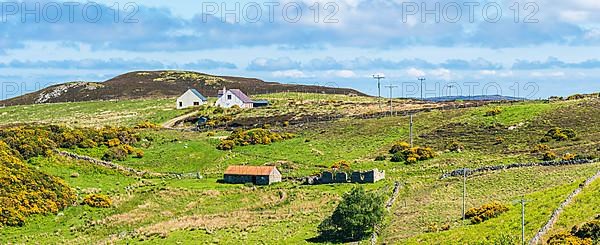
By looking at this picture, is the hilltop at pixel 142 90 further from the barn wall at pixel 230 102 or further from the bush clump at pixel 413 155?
the bush clump at pixel 413 155

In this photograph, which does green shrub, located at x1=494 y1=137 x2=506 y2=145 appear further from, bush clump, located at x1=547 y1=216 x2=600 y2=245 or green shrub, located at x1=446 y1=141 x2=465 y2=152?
bush clump, located at x1=547 y1=216 x2=600 y2=245

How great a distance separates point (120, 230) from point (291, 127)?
51463mm

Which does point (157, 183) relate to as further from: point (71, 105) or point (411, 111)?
point (71, 105)

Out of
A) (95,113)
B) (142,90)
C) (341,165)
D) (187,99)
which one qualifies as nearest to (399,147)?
(341,165)

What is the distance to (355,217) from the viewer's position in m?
55.2

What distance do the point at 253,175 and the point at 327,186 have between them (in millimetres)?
7928

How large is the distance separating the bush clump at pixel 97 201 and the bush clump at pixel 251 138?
2645cm

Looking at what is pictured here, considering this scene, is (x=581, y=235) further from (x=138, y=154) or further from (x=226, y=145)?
(x=138, y=154)

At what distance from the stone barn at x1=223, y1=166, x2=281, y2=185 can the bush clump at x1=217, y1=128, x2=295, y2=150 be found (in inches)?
599

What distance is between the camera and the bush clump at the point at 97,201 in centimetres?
6638

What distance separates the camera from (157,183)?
76688 millimetres

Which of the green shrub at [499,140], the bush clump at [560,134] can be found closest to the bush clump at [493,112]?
the green shrub at [499,140]

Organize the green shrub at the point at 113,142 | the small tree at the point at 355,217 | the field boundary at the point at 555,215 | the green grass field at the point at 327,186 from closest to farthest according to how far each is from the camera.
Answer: the field boundary at the point at 555,215
the small tree at the point at 355,217
the green grass field at the point at 327,186
the green shrub at the point at 113,142

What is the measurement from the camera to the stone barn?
2997 inches
